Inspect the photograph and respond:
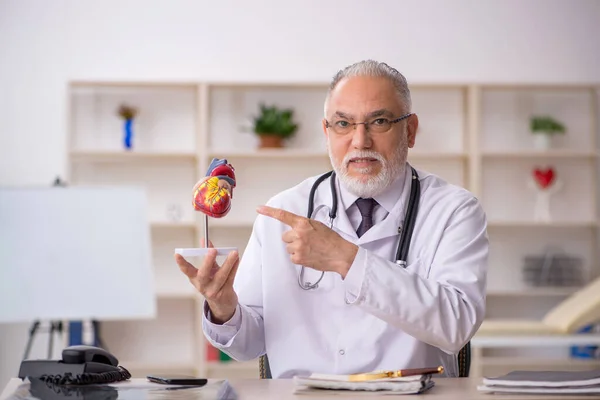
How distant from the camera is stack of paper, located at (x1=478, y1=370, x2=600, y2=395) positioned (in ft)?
5.09

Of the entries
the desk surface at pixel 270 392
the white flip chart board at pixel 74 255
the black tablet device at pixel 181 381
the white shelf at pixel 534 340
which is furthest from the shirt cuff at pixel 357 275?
the white shelf at pixel 534 340

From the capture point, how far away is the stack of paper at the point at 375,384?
1572 millimetres

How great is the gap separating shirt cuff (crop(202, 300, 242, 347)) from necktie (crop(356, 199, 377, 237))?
0.38 meters

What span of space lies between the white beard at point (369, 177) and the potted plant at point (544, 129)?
3532mm

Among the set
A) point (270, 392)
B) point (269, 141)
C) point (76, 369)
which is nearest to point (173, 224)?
point (269, 141)

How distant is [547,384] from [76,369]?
91 centimetres

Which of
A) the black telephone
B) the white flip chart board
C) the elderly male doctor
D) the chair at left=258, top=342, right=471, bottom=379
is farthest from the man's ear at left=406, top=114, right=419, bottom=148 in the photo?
the white flip chart board

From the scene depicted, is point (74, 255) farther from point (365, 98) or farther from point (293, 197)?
point (365, 98)

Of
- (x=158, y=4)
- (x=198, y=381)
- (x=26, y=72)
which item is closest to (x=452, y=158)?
(x=158, y=4)

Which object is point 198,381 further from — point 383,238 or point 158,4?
point 158,4

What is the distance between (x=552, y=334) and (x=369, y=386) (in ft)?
10.2

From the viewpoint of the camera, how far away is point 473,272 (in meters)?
1.97

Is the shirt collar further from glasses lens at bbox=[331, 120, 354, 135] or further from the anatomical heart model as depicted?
the anatomical heart model

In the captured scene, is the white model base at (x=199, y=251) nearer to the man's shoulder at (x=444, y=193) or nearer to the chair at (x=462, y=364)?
the chair at (x=462, y=364)
